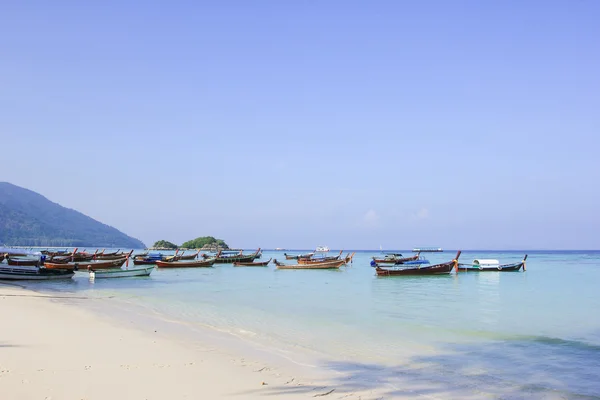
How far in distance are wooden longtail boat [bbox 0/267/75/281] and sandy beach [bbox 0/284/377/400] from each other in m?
17.1

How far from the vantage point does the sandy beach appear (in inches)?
235

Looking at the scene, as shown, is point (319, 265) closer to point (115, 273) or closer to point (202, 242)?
point (115, 273)

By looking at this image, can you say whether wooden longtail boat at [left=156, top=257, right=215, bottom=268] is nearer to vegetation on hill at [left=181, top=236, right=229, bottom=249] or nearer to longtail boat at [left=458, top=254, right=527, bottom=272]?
longtail boat at [left=458, top=254, right=527, bottom=272]

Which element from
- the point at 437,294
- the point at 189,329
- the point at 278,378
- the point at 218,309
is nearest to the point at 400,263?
the point at 437,294

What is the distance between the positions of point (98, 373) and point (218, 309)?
1044cm

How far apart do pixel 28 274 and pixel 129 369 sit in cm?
2297

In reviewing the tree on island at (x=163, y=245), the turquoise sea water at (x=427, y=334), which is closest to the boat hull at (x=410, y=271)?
the turquoise sea water at (x=427, y=334)

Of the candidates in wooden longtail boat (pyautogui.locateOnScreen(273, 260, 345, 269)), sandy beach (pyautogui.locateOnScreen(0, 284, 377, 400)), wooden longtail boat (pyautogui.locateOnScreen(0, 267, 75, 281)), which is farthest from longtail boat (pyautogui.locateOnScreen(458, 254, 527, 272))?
sandy beach (pyautogui.locateOnScreen(0, 284, 377, 400))

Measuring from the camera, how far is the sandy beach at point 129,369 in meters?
5.98

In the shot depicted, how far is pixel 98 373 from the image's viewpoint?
22.2 feet

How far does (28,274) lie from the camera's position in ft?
85.2

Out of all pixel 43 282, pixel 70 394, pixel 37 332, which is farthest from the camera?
pixel 43 282

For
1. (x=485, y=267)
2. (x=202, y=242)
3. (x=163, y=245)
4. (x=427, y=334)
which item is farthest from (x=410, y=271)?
(x=163, y=245)

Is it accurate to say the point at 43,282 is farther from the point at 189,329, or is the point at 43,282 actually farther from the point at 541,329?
the point at 541,329
